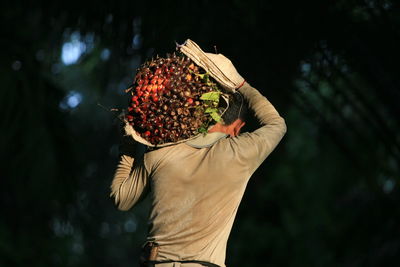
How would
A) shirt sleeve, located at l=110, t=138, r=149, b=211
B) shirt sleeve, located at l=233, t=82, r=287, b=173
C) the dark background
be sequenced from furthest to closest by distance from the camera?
the dark background → shirt sleeve, located at l=110, t=138, r=149, b=211 → shirt sleeve, located at l=233, t=82, r=287, b=173

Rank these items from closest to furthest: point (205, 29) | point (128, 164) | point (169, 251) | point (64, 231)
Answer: point (169, 251)
point (128, 164)
point (205, 29)
point (64, 231)

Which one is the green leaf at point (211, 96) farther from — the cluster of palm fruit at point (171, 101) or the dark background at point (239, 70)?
the dark background at point (239, 70)

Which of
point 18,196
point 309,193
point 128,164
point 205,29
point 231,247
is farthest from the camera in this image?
point 309,193

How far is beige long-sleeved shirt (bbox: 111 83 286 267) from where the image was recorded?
13.1 feet

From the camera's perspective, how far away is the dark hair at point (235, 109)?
13.8ft

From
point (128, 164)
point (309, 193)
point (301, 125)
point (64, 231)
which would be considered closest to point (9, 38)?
point (64, 231)

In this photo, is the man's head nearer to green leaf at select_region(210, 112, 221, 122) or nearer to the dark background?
green leaf at select_region(210, 112, 221, 122)

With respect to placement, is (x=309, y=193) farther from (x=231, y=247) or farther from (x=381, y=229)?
(x=381, y=229)

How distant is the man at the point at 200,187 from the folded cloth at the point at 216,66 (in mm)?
18

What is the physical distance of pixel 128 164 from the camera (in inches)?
172

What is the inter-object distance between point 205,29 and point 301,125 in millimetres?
18721

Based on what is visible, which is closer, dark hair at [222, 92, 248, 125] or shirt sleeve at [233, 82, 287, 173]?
shirt sleeve at [233, 82, 287, 173]

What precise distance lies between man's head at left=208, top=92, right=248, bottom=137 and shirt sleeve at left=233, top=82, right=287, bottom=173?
0.08 metres

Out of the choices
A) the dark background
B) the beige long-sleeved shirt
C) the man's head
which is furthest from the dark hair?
the dark background
